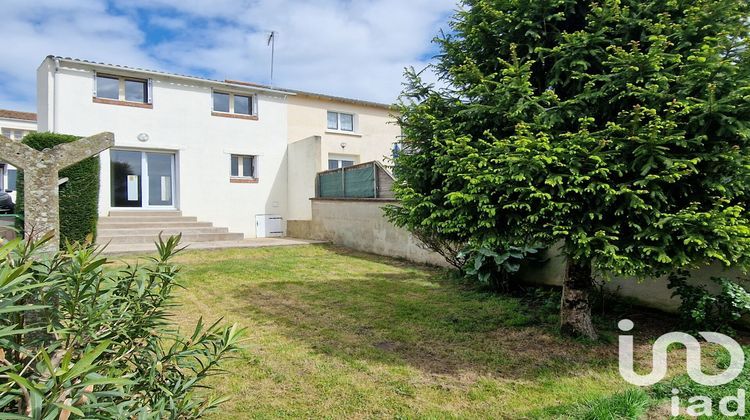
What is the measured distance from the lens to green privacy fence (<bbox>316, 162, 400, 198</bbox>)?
12.0 m

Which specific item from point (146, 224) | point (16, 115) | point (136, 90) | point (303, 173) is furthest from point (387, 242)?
point (16, 115)

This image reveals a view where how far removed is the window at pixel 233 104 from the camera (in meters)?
16.0

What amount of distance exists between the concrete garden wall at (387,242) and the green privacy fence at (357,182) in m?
0.30

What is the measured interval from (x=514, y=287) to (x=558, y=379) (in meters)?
3.51

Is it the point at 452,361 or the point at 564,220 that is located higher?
the point at 564,220

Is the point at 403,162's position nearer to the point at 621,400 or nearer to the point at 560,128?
the point at 560,128

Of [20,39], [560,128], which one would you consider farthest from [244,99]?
[560,128]

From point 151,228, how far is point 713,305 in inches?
548

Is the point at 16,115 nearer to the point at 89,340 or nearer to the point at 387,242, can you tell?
the point at 387,242

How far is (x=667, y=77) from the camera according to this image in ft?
11.8

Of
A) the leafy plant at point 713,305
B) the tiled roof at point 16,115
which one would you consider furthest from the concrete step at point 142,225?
the tiled roof at point 16,115

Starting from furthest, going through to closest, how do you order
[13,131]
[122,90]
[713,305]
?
1. [13,131]
2. [122,90]
3. [713,305]

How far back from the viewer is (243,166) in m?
16.8

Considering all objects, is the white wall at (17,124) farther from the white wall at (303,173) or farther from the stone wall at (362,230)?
the stone wall at (362,230)
